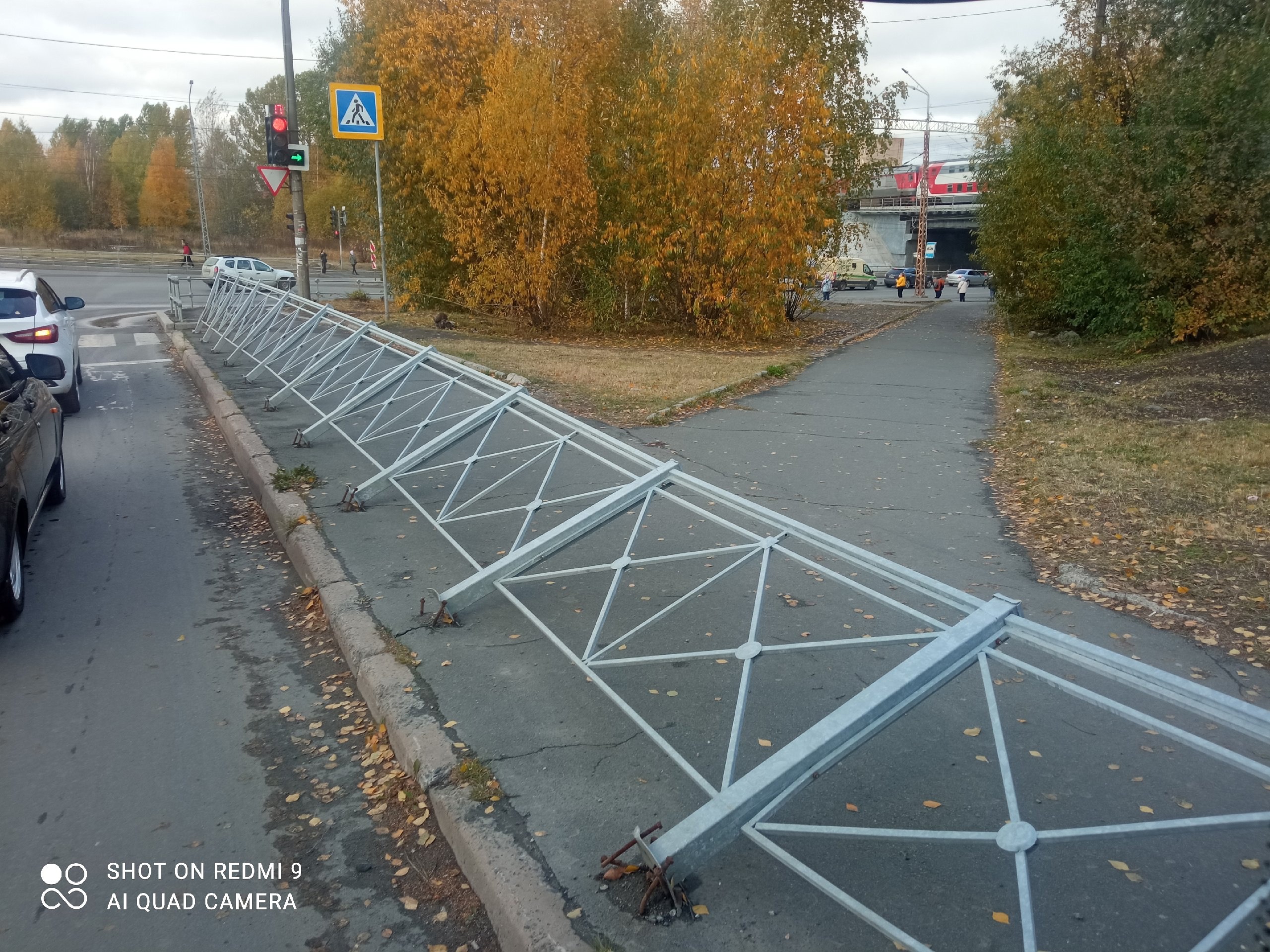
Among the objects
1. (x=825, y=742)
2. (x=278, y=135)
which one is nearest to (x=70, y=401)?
(x=278, y=135)

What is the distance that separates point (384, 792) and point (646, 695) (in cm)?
128

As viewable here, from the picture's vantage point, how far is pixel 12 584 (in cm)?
509

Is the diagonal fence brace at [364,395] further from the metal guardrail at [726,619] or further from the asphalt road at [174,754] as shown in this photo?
the asphalt road at [174,754]

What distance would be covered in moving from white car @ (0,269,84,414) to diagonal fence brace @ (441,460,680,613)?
7604 millimetres

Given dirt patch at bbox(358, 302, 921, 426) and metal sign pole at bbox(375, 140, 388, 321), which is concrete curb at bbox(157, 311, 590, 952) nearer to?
dirt patch at bbox(358, 302, 921, 426)

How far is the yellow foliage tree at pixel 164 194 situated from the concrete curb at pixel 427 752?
80.6 m

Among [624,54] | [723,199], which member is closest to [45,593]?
[723,199]

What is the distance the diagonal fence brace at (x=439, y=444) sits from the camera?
261 inches

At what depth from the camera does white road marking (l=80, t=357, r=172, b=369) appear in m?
14.9

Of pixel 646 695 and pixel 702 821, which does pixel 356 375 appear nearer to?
pixel 646 695

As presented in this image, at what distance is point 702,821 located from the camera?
9.50 feet

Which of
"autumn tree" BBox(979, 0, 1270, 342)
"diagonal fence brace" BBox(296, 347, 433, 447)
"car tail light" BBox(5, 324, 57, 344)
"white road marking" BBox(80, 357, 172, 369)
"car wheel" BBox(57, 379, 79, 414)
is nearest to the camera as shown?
"diagonal fence brace" BBox(296, 347, 433, 447)

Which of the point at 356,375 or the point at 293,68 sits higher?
the point at 293,68

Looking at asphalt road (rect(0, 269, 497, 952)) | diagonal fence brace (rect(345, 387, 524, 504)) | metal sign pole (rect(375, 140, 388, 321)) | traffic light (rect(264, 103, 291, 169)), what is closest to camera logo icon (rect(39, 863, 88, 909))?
asphalt road (rect(0, 269, 497, 952))
